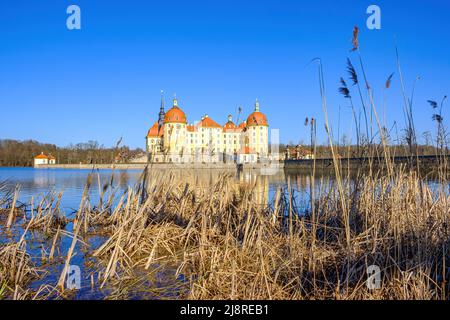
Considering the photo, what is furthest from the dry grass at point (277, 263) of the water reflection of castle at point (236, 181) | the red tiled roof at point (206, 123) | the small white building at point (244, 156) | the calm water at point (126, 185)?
the red tiled roof at point (206, 123)

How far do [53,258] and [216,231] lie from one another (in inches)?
80.1

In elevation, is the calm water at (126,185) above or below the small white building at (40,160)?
below

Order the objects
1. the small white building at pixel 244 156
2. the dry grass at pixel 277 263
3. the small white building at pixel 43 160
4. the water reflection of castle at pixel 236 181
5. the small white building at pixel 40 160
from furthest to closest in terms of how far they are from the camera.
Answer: the small white building at pixel 43 160 < the small white building at pixel 40 160 < the small white building at pixel 244 156 < the water reflection of castle at pixel 236 181 < the dry grass at pixel 277 263

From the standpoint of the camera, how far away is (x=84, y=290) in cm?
306

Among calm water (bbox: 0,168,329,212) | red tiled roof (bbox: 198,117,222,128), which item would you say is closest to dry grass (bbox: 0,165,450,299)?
calm water (bbox: 0,168,329,212)

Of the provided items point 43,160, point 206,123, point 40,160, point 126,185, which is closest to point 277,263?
point 126,185

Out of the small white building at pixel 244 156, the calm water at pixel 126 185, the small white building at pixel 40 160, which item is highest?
the small white building at pixel 40 160

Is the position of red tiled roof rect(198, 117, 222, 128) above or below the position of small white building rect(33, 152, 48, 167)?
above

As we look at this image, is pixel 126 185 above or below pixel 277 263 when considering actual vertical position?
above

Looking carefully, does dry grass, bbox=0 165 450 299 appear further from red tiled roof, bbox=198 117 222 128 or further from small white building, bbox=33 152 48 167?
small white building, bbox=33 152 48 167

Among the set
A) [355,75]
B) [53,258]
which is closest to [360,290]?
[355,75]

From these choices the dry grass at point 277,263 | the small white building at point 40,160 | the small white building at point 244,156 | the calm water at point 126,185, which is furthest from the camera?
the small white building at point 40,160

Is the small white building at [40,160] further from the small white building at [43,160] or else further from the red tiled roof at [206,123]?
the red tiled roof at [206,123]

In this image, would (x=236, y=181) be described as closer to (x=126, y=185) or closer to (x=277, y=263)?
(x=277, y=263)
